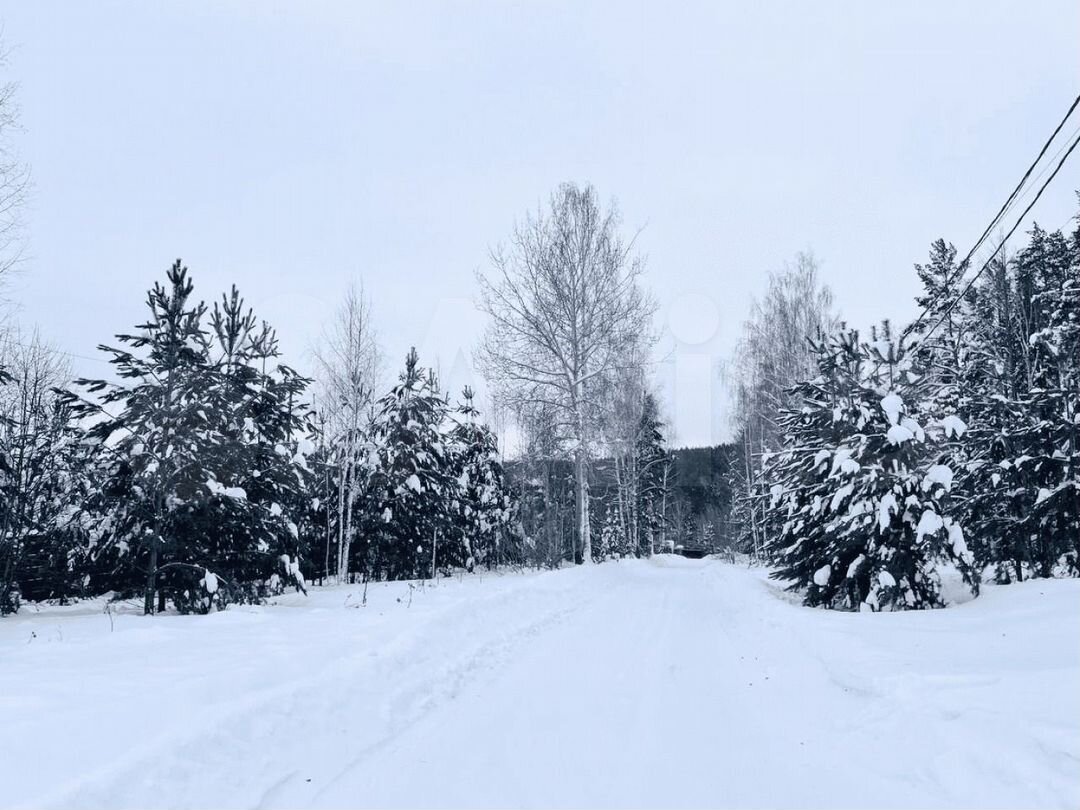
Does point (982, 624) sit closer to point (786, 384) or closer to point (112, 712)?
point (112, 712)

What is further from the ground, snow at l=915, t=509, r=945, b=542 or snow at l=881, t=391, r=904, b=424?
snow at l=881, t=391, r=904, b=424

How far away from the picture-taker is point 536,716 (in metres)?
5.14

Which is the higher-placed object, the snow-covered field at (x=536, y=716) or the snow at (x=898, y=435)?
the snow at (x=898, y=435)

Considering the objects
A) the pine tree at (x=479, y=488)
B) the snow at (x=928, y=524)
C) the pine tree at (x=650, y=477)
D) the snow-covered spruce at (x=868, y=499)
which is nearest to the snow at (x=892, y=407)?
the snow-covered spruce at (x=868, y=499)

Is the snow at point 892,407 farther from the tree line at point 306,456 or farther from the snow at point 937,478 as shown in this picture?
the tree line at point 306,456

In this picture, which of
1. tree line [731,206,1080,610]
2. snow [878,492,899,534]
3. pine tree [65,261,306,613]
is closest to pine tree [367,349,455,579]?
pine tree [65,261,306,613]

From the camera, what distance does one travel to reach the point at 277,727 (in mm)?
4309

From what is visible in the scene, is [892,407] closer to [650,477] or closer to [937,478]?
[937,478]

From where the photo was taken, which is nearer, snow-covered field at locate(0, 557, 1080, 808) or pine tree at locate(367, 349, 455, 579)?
snow-covered field at locate(0, 557, 1080, 808)

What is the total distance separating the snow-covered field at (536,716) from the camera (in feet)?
11.5

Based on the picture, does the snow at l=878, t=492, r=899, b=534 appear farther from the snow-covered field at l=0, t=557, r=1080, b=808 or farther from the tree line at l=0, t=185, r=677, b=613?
the tree line at l=0, t=185, r=677, b=613

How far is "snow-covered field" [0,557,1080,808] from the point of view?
137 inches

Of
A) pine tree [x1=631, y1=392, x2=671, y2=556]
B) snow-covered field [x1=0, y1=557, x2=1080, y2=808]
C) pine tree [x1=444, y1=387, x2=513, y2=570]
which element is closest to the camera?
snow-covered field [x1=0, y1=557, x2=1080, y2=808]

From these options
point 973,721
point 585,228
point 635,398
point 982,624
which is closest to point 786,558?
point 982,624
